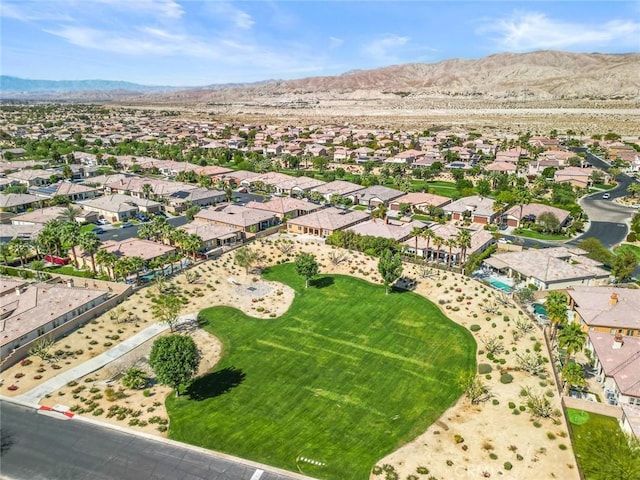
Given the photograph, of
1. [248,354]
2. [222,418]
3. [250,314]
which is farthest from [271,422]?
[250,314]

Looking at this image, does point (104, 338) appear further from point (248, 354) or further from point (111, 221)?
point (111, 221)

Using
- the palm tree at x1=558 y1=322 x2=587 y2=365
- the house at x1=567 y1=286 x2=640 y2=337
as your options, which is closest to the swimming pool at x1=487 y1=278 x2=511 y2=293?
the house at x1=567 y1=286 x2=640 y2=337

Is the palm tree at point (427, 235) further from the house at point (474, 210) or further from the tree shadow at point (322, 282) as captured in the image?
the house at point (474, 210)

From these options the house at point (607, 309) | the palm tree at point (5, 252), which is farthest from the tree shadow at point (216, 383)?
the palm tree at point (5, 252)

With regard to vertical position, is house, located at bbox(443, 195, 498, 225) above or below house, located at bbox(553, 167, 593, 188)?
below

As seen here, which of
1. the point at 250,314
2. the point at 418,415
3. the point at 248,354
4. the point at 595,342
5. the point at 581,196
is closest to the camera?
the point at 418,415

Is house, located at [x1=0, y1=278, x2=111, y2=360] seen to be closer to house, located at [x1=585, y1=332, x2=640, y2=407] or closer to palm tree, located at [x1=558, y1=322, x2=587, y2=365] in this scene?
palm tree, located at [x1=558, y1=322, x2=587, y2=365]

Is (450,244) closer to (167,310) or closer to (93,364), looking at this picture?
(167,310)

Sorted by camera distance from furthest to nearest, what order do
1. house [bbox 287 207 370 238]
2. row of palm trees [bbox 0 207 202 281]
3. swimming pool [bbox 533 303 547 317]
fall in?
house [bbox 287 207 370 238] < row of palm trees [bbox 0 207 202 281] < swimming pool [bbox 533 303 547 317]
